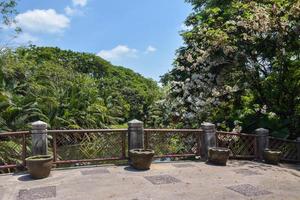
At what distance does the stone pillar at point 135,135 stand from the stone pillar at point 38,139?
8.25 feet

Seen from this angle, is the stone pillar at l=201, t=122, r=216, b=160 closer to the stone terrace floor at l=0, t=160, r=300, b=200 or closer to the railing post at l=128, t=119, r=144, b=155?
the stone terrace floor at l=0, t=160, r=300, b=200

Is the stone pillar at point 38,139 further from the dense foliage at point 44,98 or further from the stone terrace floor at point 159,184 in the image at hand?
the dense foliage at point 44,98

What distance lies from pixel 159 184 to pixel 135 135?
2.60 meters

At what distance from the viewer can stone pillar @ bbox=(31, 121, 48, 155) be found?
9.64m

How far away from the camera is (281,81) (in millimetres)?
14469

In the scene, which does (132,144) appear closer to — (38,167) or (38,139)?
(38,139)

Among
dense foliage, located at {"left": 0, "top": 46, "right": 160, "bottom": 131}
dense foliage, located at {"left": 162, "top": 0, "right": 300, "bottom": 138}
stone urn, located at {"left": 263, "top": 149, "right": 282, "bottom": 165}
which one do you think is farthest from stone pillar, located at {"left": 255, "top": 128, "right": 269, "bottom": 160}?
dense foliage, located at {"left": 0, "top": 46, "right": 160, "bottom": 131}

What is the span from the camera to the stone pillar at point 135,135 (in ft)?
35.7

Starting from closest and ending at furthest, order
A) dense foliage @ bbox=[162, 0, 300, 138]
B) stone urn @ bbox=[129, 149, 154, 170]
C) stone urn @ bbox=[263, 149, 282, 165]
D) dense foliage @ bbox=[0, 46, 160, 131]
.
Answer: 1. stone urn @ bbox=[129, 149, 154, 170]
2. stone urn @ bbox=[263, 149, 282, 165]
3. dense foliage @ bbox=[162, 0, 300, 138]
4. dense foliage @ bbox=[0, 46, 160, 131]

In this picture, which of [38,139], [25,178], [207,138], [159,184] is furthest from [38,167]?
[207,138]

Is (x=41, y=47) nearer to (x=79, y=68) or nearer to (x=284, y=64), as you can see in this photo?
(x=79, y=68)

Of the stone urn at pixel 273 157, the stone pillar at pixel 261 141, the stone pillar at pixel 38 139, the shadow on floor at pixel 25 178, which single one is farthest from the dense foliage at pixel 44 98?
the stone urn at pixel 273 157

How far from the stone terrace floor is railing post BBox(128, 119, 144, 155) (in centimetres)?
76

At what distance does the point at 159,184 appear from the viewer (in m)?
8.55
